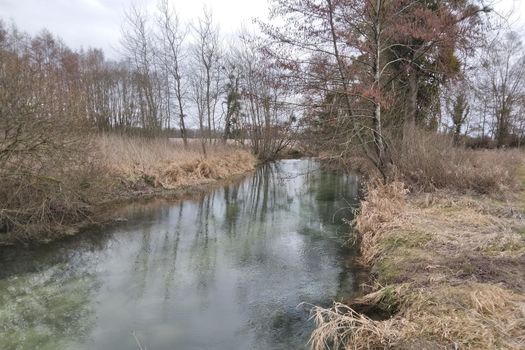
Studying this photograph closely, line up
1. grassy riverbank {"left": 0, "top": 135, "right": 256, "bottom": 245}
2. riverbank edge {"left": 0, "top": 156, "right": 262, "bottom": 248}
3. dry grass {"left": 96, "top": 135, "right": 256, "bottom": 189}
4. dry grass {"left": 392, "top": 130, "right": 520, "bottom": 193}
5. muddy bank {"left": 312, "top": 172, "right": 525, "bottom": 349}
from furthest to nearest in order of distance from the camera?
dry grass {"left": 96, "top": 135, "right": 256, "bottom": 189} < dry grass {"left": 392, "top": 130, "right": 520, "bottom": 193} < riverbank edge {"left": 0, "top": 156, "right": 262, "bottom": 248} < grassy riverbank {"left": 0, "top": 135, "right": 256, "bottom": 245} < muddy bank {"left": 312, "top": 172, "right": 525, "bottom": 349}

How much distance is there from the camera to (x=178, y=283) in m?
6.61

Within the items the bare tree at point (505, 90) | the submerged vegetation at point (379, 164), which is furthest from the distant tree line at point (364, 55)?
the bare tree at point (505, 90)

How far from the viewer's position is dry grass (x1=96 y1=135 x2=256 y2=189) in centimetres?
1486

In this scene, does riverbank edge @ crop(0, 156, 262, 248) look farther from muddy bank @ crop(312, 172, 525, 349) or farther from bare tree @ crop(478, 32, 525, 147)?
bare tree @ crop(478, 32, 525, 147)

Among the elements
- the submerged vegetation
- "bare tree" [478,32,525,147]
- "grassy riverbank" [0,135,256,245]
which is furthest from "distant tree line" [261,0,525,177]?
"bare tree" [478,32,525,147]

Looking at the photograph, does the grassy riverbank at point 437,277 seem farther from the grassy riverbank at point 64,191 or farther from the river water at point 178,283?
the grassy riverbank at point 64,191

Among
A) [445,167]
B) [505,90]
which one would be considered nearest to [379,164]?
[445,167]

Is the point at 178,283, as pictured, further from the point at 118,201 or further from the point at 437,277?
the point at 118,201

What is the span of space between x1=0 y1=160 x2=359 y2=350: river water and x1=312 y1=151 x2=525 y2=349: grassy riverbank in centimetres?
70

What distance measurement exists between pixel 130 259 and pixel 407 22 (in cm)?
899

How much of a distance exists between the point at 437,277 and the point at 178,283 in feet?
12.8

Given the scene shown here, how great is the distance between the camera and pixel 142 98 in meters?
26.0

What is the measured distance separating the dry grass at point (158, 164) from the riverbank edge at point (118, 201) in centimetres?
24

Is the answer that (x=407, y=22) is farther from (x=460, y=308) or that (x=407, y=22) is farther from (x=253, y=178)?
(x=253, y=178)
